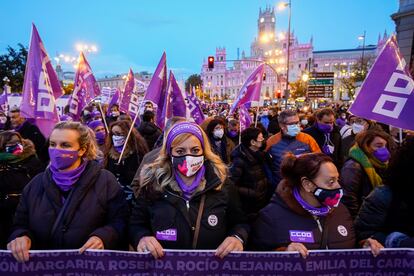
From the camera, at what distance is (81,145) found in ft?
9.21

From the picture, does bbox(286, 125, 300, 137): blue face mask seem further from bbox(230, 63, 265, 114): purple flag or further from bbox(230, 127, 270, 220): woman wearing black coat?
bbox(230, 63, 265, 114): purple flag

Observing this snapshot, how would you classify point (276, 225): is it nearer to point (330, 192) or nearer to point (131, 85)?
point (330, 192)

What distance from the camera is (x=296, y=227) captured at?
8.14 ft

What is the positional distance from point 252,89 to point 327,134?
125 inches

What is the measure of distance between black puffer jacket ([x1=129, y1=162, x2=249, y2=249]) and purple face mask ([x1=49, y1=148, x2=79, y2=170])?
2.01 feet

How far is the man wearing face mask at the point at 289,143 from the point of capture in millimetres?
5033

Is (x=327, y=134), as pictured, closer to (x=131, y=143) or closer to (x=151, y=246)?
(x=131, y=143)

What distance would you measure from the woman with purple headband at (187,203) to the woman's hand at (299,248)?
1.10 feet

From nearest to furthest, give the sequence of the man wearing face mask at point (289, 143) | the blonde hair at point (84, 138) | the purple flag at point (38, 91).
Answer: the blonde hair at point (84, 138) → the purple flag at point (38, 91) → the man wearing face mask at point (289, 143)

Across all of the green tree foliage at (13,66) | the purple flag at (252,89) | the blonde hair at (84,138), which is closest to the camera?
the blonde hair at (84,138)

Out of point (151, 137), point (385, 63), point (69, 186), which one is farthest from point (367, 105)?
point (151, 137)

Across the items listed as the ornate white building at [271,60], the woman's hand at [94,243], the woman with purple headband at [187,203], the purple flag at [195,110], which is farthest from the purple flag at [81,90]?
the ornate white building at [271,60]

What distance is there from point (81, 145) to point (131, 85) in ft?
22.0

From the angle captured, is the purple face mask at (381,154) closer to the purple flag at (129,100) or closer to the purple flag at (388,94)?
the purple flag at (388,94)
